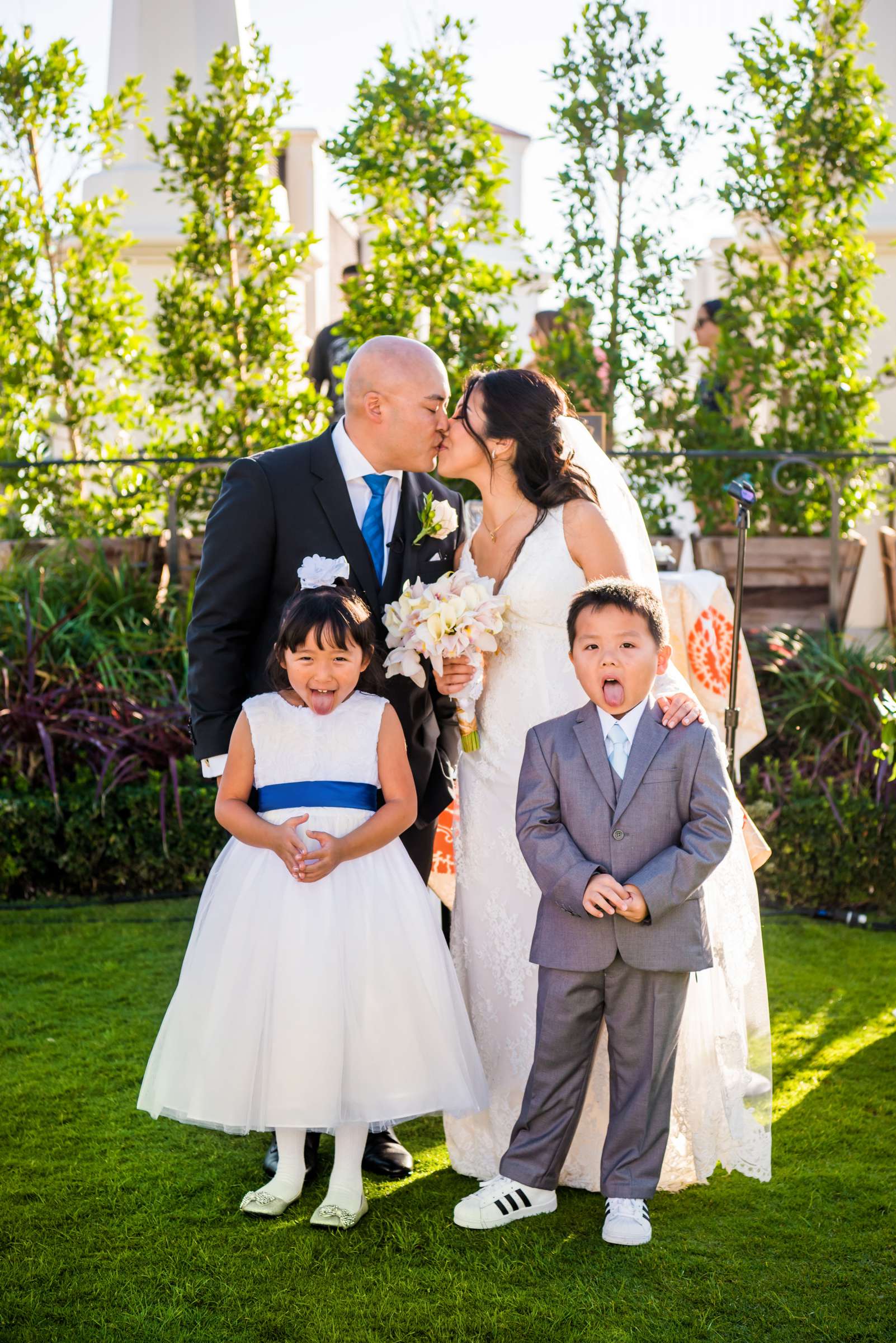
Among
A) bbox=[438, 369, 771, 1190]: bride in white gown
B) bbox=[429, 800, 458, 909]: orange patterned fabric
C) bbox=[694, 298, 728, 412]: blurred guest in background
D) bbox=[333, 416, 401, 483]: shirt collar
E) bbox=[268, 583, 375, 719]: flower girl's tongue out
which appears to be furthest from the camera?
bbox=[694, 298, 728, 412]: blurred guest in background

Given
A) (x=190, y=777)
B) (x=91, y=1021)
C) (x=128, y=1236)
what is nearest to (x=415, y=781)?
(x=128, y=1236)

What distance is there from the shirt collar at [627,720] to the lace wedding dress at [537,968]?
0.82ft

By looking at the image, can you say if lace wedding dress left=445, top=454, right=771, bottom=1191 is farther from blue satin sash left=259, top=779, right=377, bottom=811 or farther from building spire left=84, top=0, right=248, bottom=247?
building spire left=84, top=0, right=248, bottom=247

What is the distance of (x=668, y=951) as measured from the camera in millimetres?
3111

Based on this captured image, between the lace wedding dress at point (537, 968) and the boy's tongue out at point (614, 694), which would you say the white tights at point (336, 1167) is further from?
the boy's tongue out at point (614, 694)

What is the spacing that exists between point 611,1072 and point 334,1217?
752mm

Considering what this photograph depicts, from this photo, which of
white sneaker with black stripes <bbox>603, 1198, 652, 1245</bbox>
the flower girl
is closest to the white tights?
the flower girl

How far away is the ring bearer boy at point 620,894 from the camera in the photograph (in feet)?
10.2

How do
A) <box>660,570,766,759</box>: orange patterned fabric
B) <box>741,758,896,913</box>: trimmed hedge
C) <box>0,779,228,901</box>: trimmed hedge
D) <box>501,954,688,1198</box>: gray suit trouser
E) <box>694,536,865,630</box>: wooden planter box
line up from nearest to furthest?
<box>501,954,688,1198</box>: gray suit trouser → <box>660,570,766,759</box>: orange patterned fabric → <box>741,758,896,913</box>: trimmed hedge → <box>0,779,228,901</box>: trimmed hedge → <box>694,536,865,630</box>: wooden planter box

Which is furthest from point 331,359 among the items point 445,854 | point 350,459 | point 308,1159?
point 308,1159

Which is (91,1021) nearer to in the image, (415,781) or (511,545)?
(415,781)

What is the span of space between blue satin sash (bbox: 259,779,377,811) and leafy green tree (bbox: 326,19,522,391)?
15.2 feet

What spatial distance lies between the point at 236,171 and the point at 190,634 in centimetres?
554

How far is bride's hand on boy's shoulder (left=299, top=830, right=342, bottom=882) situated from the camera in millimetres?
3176
